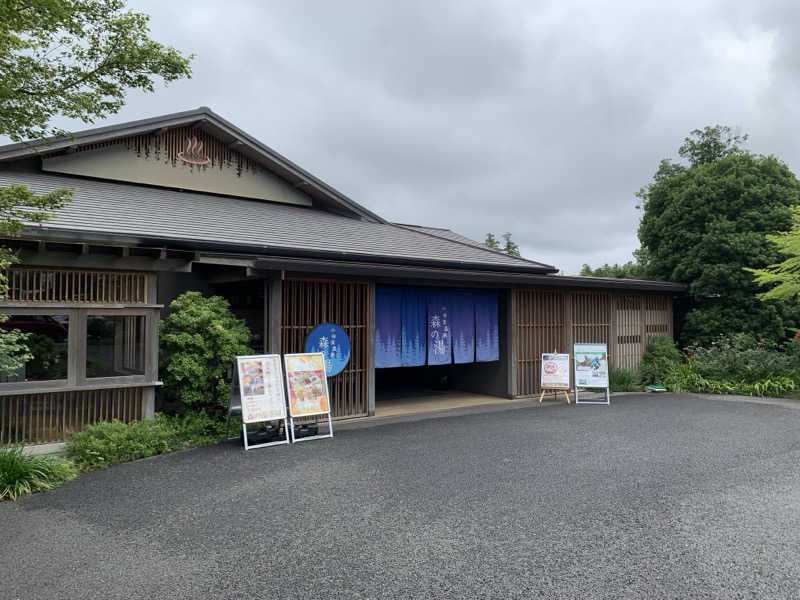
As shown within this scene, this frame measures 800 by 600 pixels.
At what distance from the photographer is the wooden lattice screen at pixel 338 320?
26.4 feet

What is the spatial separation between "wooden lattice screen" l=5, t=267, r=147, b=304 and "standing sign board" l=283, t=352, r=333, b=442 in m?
2.11

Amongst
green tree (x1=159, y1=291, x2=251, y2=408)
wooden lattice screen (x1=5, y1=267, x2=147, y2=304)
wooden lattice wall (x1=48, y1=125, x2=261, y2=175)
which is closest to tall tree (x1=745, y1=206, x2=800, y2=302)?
green tree (x1=159, y1=291, x2=251, y2=408)

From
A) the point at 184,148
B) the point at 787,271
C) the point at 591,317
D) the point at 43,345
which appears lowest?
the point at 43,345

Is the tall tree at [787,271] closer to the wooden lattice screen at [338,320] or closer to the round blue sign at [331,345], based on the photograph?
the wooden lattice screen at [338,320]

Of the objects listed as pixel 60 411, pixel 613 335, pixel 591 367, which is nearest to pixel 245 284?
pixel 60 411

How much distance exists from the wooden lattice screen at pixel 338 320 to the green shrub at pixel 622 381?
5.94 metres

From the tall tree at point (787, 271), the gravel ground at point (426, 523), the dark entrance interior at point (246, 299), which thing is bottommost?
the gravel ground at point (426, 523)

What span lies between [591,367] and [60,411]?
27.9 ft

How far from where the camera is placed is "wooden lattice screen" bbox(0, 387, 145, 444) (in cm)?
610

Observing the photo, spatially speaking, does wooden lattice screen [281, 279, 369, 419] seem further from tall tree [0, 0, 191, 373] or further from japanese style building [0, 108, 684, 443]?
tall tree [0, 0, 191, 373]

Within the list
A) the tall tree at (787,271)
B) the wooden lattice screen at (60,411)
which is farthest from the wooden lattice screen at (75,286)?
the tall tree at (787,271)

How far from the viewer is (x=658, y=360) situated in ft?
40.4

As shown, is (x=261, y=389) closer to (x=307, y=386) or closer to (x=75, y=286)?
(x=307, y=386)

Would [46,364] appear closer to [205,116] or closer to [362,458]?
[362,458]
